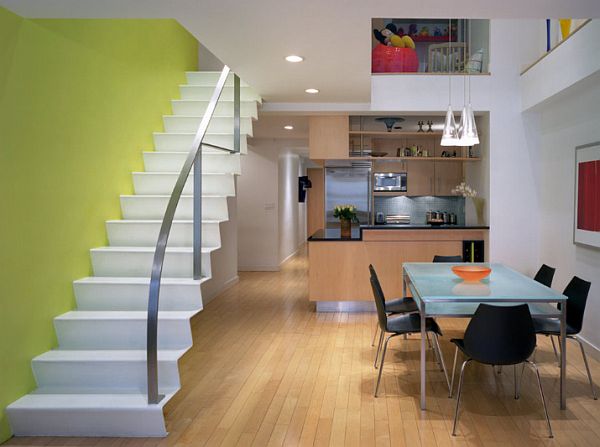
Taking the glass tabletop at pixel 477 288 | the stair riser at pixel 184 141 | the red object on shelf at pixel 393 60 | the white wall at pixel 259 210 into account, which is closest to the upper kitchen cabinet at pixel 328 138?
the red object on shelf at pixel 393 60

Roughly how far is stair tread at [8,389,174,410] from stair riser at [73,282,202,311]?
67 cm

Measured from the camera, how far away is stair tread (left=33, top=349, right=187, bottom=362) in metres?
3.53

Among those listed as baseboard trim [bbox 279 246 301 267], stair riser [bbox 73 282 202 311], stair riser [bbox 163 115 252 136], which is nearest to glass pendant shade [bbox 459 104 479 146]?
stair riser [bbox 163 115 252 136]

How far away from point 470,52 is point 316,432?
554 cm

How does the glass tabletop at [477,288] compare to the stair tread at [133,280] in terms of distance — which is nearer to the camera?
the glass tabletop at [477,288]

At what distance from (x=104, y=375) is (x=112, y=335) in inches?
12.3

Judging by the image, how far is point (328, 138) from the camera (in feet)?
23.8

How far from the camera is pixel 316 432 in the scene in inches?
134

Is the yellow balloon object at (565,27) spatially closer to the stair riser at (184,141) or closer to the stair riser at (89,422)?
the stair riser at (184,141)

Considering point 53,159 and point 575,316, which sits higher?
point 53,159

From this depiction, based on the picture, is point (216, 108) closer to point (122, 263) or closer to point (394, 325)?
point (122, 263)

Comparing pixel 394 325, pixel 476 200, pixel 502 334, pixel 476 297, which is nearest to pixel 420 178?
pixel 476 200

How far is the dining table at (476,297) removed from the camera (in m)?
3.53

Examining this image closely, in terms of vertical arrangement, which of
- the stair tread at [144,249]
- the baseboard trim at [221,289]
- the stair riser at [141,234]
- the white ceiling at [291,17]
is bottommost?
the baseboard trim at [221,289]
